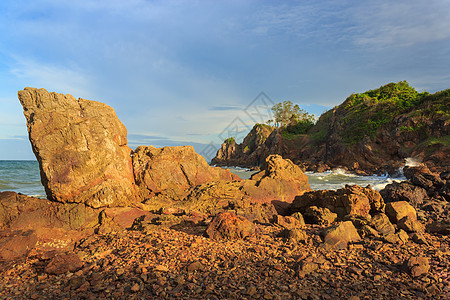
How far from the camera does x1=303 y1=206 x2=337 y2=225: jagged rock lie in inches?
263

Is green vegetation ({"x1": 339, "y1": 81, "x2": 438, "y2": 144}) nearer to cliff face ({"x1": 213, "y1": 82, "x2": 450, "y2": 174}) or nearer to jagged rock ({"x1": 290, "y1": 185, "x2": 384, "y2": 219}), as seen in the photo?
cliff face ({"x1": 213, "y1": 82, "x2": 450, "y2": 174})

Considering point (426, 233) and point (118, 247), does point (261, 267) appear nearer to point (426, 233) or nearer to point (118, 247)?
point (118, 247)

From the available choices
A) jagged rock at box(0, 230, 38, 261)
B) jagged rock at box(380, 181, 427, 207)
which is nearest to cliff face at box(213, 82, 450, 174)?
jagged rock at box(380, 181, 427, 207)

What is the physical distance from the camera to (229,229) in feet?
17.1

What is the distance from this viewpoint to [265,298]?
316cm

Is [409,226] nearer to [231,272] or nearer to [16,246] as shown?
[231,272]

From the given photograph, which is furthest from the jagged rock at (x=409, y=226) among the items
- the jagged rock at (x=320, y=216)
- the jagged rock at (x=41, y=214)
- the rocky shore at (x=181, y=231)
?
the jagged rock at (x=41, y=214)

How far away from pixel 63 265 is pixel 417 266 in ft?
17.7

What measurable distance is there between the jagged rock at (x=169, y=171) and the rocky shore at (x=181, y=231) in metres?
0.04

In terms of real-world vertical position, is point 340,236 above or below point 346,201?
below

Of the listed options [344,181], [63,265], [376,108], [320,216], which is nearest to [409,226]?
[320,216]

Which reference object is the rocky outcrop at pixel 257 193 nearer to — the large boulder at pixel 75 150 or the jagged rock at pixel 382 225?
the large boulder at pixel 75 150

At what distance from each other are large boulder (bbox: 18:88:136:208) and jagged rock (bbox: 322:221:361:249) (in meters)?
5.30

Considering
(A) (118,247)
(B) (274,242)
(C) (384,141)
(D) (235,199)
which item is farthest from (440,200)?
(C) (384,141)
